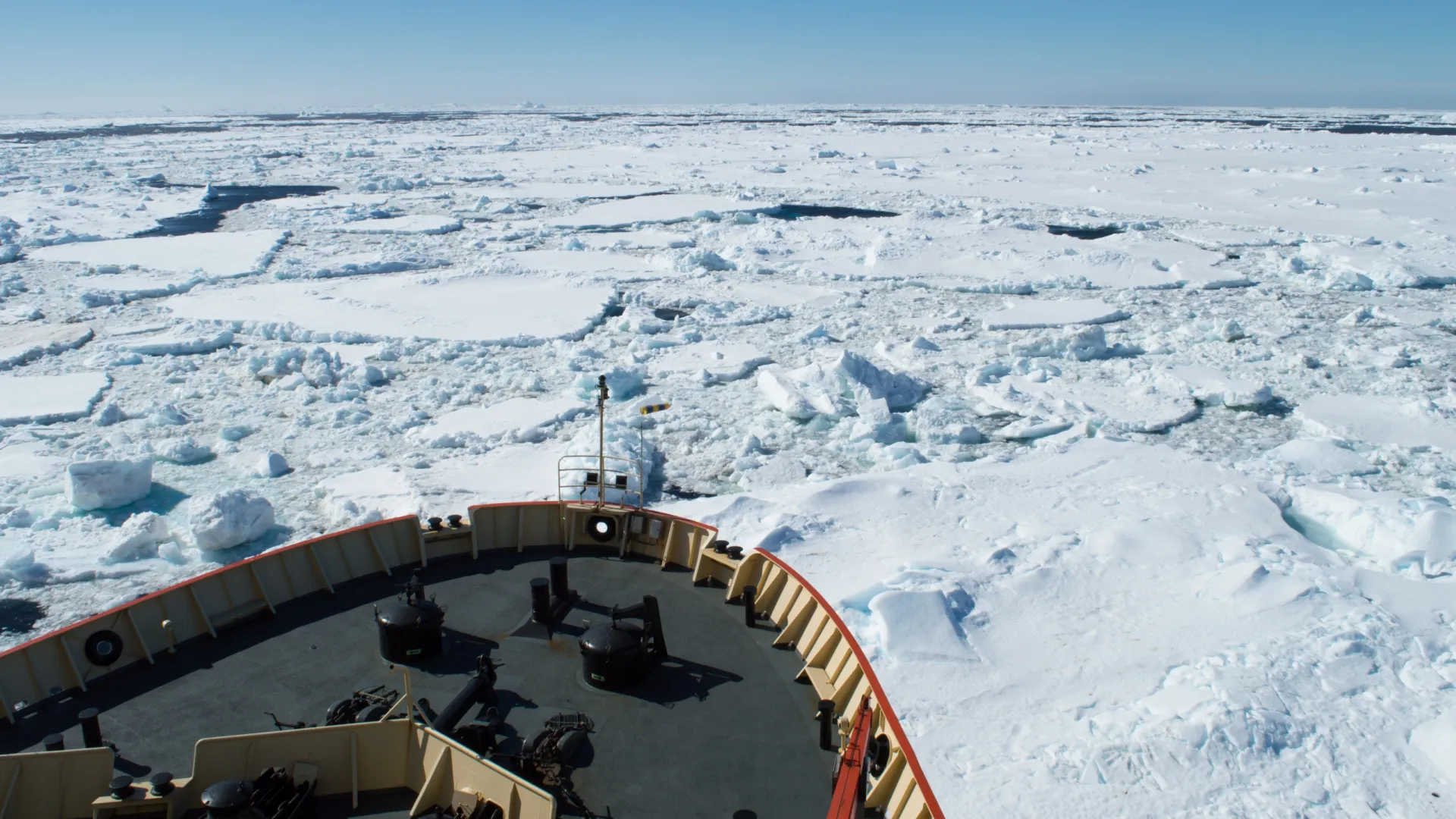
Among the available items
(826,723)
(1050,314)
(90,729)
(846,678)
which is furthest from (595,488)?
(1050,314)

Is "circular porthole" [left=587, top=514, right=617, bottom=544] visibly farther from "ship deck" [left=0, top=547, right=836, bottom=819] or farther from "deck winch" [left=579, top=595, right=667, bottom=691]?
"deck winch" [left=579, top=595, right=667, bottom=691]

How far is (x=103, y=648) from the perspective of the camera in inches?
185

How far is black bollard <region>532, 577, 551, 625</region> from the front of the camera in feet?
17.4

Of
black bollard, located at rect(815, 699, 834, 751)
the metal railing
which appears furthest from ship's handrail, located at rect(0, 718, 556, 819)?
the metal railing

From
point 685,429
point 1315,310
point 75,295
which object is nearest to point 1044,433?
point 685,429

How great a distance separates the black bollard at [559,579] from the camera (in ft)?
17.9

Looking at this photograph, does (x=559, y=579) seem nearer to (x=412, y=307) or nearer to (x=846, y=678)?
(x=846, y=678)

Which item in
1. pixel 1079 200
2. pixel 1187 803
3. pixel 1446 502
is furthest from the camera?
pixel 1079 200

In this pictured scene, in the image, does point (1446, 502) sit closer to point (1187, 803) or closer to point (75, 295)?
point (1187, 803)

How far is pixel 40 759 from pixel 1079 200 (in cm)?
3485

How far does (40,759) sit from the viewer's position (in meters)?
3.76

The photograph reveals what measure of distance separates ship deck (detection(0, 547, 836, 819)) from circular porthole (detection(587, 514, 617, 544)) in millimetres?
459

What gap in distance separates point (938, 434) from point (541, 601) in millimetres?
7236

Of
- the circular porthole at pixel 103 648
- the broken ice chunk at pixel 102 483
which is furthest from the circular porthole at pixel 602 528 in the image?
the broken ice chunk at pixel 102 483
